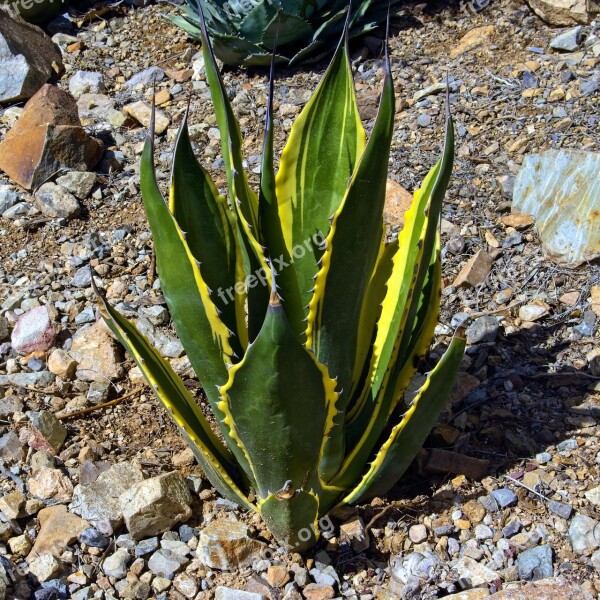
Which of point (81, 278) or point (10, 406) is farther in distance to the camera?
point (81, 278)

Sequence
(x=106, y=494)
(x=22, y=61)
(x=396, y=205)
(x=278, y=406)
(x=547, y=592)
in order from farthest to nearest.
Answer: (x=22, y=61), (x=396, y=205), (x=106, y=494), (x=547, y=592), (x=278, y=406)

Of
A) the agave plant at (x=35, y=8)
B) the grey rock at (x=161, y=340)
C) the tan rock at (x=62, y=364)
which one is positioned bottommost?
the grey rock at (x=161, y=340)

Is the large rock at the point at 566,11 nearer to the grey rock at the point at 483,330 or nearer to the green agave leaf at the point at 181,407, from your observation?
the grey rock at the point at 483,330

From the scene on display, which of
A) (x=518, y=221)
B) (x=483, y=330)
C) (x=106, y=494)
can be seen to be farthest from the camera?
(x=518, y=221)

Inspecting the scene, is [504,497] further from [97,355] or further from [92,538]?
[97,355]

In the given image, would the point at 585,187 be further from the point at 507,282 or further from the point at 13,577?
the point at 13,577

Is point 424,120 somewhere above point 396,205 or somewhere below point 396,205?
above

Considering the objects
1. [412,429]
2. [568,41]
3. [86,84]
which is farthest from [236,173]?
[86,84]

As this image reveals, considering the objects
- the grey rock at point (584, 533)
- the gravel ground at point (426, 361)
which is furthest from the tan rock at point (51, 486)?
the grey rock at point (584, 533)
